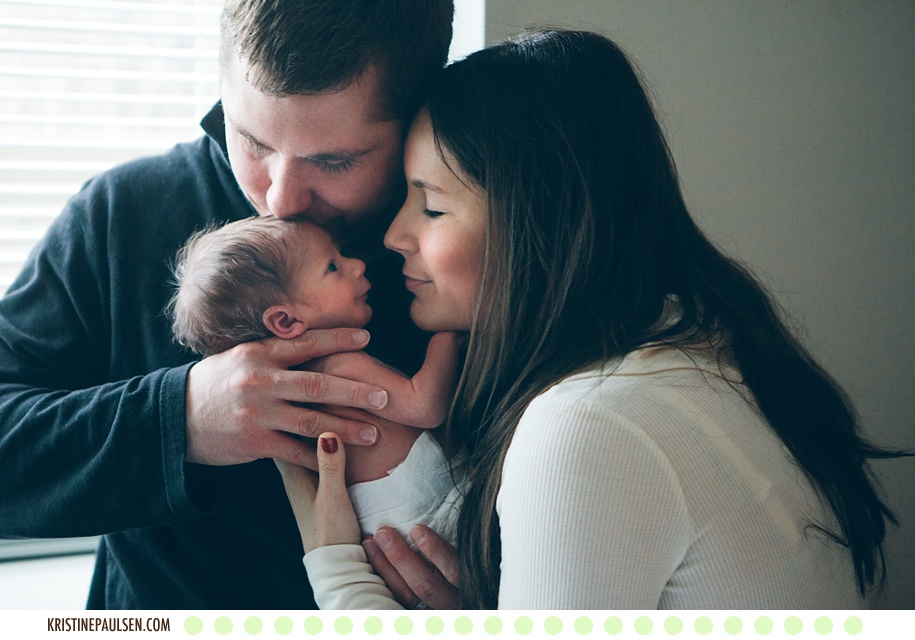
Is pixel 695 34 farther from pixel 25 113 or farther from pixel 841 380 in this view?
pixel 25 113

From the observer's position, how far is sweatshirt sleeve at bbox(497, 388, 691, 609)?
2.11ft

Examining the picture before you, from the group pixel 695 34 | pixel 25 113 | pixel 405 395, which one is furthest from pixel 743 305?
pixel 25 113

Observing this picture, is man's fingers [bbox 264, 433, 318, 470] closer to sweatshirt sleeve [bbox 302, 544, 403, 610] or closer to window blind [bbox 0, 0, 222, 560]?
sweatshirt sleeve [bbox 302, 544, 403, 610]

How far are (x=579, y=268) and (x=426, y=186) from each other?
0.72 feet

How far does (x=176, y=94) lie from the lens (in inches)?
54.9

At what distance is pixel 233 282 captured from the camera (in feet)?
3.08
